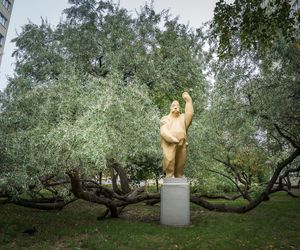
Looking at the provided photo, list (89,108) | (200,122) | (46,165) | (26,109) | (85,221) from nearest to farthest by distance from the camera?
1. (46,165)
2. (89,108)
3. (26,109)
4. (85,221)
5. (200,122)

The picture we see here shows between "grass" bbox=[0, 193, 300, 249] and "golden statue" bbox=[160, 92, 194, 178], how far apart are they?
2085mm

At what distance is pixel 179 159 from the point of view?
41.0ft

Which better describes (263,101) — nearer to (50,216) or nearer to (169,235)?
(169,235)

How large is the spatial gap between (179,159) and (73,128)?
4615mm

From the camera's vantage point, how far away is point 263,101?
12.6 metres

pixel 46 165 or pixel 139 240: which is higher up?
pixel 46 165

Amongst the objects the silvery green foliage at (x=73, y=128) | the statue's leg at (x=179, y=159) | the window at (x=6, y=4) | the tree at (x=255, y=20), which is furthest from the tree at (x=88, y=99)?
the window at (x=6, y=4)

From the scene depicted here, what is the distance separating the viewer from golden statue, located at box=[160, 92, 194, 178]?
484 inches

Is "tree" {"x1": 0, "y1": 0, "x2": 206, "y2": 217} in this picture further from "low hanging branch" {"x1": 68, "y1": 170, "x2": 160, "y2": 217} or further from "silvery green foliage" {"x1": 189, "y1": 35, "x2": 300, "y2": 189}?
"silvery green foliage" {"x1": 189, "y1": 35, "x2": 300, "y2": 189}

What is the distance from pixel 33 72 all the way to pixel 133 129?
965 centimetres

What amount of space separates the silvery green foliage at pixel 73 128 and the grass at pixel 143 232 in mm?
1796

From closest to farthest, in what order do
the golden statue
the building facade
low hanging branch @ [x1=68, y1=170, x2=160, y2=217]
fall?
1. low hanging branch @ [x1=68, y1=170, x2=160, y2=217]
2. the golden statue
3. the building facade

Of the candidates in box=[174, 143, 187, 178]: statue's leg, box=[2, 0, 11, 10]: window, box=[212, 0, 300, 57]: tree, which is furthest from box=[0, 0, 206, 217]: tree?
box=[2, 0, 11, 10]: window

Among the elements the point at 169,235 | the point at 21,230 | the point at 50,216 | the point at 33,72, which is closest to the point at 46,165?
the point at 21,230
